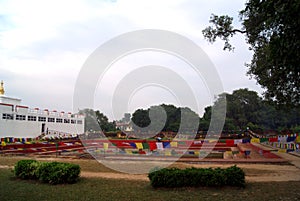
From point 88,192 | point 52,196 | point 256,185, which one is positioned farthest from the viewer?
point 256,185

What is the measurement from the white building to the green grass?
31.0 metres

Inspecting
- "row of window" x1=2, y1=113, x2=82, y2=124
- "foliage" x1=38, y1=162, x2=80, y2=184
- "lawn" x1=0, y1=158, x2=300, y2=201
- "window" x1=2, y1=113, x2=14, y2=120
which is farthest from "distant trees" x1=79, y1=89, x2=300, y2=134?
"lawn" x1=0, y1=158, x2=300, y2=201

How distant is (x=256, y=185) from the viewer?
8.98 meters

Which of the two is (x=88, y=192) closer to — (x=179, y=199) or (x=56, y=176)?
(x=56, y=176)

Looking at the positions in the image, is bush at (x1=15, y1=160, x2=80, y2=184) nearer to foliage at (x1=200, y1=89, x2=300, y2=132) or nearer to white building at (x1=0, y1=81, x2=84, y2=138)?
white building at (x1=0, y1=81, x2=84, y2=138)

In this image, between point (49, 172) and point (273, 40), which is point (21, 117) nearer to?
point (49, 172)

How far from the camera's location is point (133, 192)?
8.27 metres

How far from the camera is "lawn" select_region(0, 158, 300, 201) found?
7512mm

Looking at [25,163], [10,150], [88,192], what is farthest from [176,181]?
[10,150]

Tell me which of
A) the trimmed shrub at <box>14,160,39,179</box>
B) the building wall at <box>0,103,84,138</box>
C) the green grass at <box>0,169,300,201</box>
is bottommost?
the green grass at <box>0,169,300,201</box>

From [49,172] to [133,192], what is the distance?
11.2 ft

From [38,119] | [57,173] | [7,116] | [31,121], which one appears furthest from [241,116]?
[57,173]

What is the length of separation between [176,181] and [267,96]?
10465 millimetres

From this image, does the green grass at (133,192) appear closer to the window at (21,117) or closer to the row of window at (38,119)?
the row of window at (38,119)
